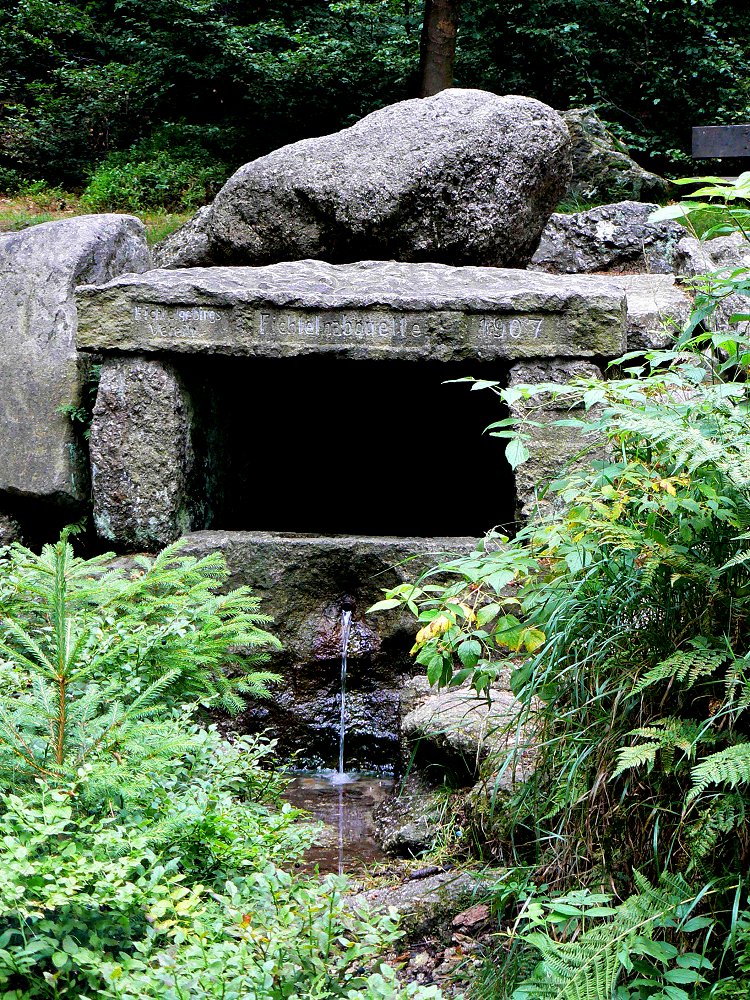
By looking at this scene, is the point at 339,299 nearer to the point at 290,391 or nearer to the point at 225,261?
the point at 225,261

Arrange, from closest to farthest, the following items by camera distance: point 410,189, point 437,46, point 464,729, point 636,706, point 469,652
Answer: point 636,706 < point 469,652 < point 464,729 < point 410,189 < point 437,46

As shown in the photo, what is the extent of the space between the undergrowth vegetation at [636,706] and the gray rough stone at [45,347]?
2691mm

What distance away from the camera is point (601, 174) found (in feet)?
24.4

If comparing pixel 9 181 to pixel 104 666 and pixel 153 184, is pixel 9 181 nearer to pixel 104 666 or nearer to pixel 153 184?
pixel 153 184

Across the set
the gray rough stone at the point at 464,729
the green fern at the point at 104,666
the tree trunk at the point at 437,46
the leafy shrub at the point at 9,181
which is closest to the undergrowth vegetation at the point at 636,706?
the gray rough stone at the point at 464,729

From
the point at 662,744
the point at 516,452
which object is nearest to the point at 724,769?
the point at 662,744

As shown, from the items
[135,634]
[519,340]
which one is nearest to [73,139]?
[519,340]

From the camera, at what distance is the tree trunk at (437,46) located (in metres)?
7.85

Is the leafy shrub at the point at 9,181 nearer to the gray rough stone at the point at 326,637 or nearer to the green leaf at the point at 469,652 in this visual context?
the gray rough stone at the point at 326,637

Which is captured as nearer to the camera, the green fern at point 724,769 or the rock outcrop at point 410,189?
the green fern at point 724,769

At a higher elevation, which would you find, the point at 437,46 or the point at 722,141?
the point at 437,46

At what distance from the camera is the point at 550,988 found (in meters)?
1.83

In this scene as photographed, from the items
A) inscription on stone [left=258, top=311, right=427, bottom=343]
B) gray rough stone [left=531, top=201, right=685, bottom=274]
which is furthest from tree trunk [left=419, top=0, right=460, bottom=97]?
inscription on stone [left=258, top=311, right=427, bottom=343]

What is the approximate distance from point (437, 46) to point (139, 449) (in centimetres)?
510
